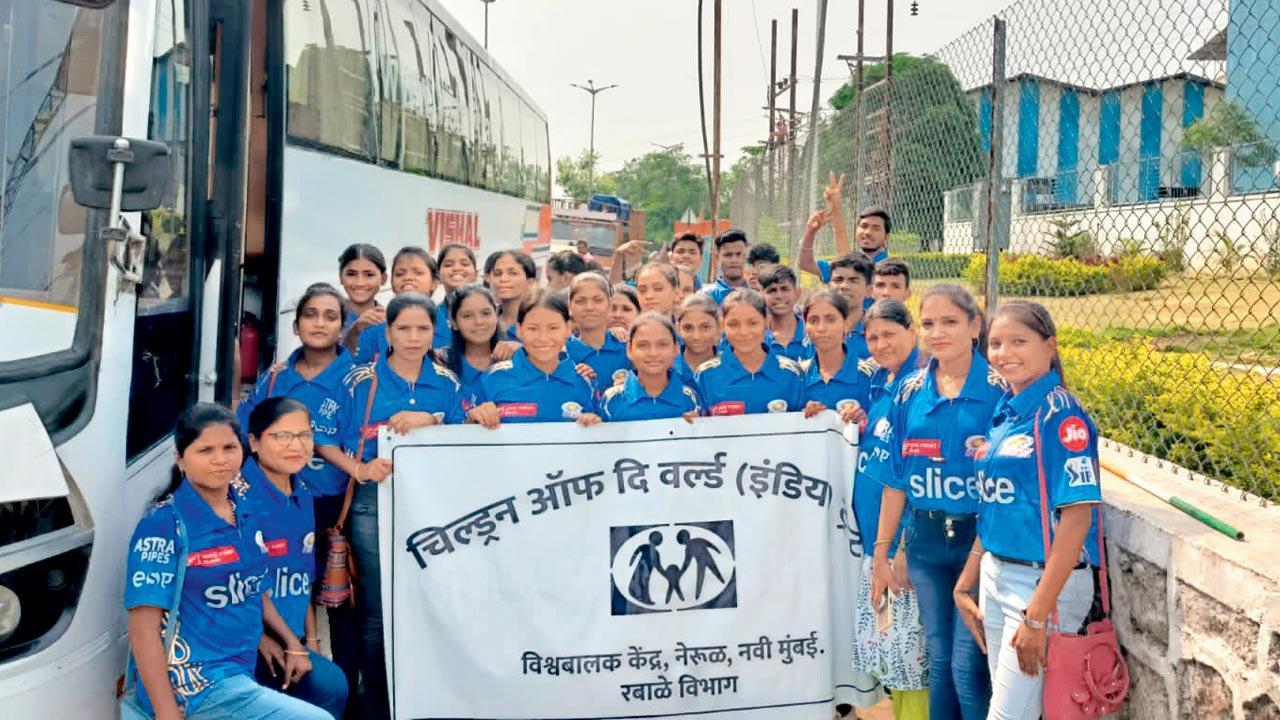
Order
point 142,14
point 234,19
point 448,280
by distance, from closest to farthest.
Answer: point 142,14 → point 234,19 → point 448,280

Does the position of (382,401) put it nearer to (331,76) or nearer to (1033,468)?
(1033,468)

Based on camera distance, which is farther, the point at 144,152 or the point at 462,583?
the point at 462,583

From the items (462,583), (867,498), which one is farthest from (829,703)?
(462,583)

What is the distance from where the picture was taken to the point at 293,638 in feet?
12.0

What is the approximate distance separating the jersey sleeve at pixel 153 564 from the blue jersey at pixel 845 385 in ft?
7.99

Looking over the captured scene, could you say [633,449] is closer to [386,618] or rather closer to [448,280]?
[386,618]

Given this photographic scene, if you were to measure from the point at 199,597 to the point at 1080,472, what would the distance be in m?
2.42

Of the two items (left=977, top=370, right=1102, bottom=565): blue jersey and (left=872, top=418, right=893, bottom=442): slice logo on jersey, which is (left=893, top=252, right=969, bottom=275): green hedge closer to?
(left=872, top=418, right=893, bottom=442): slice logo on jersey

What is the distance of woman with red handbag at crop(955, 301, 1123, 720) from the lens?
10.1 ft

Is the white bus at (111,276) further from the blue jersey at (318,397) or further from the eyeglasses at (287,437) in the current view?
the eyeglasses at (287,437)

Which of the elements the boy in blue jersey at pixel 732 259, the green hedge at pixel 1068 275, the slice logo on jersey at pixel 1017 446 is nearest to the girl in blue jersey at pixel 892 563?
the slice logo on jersey at pixel 1017 446

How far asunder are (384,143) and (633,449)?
518 centimetres

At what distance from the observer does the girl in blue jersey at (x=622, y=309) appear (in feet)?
17.9

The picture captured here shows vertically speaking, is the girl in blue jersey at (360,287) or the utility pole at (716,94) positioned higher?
the utility pole at (716,94)
